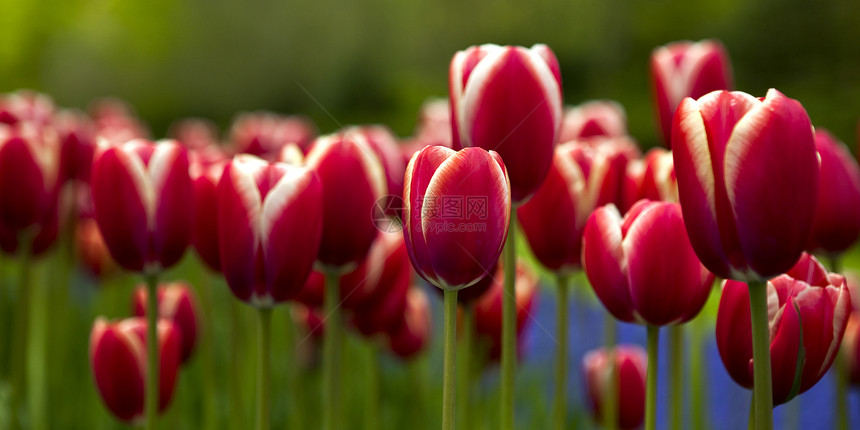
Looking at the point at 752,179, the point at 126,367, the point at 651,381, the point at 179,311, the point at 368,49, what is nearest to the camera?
the point at 752,179

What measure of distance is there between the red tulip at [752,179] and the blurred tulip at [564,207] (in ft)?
0.85

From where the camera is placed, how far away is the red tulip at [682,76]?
78cm

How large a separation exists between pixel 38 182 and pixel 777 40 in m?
2.20

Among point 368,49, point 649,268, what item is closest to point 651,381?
point 649,268

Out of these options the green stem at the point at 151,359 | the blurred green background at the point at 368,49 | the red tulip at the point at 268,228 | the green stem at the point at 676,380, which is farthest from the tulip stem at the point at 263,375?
the blurred green background at the point at 368,49

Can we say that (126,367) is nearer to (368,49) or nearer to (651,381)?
(651,381)

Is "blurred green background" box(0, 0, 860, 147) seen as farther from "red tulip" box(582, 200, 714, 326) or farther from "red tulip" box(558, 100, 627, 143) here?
"red tulip" box(582, 200, 714, 326)

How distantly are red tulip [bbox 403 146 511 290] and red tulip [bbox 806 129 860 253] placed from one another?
0.36 metres

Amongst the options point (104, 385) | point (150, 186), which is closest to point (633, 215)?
point (150, 186)

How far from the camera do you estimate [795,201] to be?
412 mm

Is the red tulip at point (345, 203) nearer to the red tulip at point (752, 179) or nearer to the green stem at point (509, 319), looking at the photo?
the green stem at point (509, 319)

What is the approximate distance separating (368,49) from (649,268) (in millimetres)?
3923

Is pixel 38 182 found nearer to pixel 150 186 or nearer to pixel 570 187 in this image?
pixel 150 186

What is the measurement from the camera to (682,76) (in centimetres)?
79
